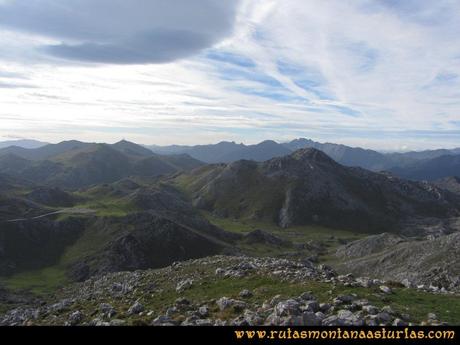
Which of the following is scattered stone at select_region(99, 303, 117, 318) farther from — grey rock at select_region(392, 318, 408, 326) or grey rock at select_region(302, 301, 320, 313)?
grey rock at select_region(392, 318, 408, 326)

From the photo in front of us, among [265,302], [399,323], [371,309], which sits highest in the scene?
[399,323]

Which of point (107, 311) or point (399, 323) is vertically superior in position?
point (399, 323)

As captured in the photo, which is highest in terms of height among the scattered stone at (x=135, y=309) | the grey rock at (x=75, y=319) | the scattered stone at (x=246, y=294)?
the scattered stone at (x=246, y=294)

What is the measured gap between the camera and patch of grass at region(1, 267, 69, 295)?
97.8 m

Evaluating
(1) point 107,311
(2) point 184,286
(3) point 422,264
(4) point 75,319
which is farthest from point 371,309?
(3) point 422,264

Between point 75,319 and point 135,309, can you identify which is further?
point 75,319

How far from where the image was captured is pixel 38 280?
353ft

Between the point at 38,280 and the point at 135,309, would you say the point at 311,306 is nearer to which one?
the point at 135,309

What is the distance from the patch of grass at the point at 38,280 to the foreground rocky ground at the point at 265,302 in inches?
2539

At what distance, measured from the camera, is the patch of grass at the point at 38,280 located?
97.8 meters

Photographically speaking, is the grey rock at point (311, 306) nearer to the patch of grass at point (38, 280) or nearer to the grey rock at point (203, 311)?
the grey rock at point (203, 311)

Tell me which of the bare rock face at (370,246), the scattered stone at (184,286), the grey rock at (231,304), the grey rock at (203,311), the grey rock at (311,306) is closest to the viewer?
the grey rock at (311,306)

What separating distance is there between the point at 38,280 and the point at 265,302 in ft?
320
